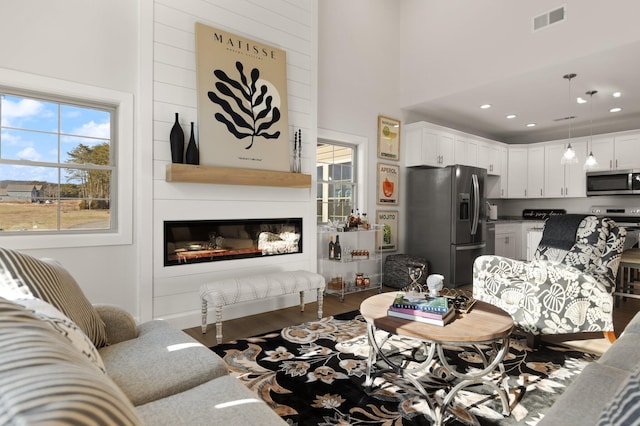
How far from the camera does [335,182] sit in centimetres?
496

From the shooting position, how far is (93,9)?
2934mm

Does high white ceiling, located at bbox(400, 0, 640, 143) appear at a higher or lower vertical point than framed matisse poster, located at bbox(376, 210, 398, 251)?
higher

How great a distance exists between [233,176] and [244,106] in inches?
30.3

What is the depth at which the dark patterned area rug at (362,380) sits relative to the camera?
1915 mm

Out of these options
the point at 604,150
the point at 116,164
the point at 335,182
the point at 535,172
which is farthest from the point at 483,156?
the point at 116,164

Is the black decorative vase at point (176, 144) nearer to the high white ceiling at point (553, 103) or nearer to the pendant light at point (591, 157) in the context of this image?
the high white ceiling at point (553, 103)

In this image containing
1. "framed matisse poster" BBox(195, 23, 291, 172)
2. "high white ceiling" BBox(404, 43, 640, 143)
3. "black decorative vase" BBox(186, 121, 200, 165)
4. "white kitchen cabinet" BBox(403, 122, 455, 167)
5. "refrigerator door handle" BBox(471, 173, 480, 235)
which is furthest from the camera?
"white kitchen cabinet" BBox(403, 122, 455, 167)

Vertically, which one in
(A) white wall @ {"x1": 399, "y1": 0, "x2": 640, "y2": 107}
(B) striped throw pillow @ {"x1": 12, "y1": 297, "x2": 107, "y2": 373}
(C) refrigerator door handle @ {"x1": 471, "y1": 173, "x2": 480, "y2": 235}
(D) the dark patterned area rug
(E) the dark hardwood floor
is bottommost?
(E) the dark hardwood floor

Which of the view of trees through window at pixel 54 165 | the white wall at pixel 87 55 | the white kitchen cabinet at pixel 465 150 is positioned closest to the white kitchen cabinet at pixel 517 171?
the white kitchen cabinet at pixel 465 150

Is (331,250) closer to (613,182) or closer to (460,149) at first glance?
(460,149)

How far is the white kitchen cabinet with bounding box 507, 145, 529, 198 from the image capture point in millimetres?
6953

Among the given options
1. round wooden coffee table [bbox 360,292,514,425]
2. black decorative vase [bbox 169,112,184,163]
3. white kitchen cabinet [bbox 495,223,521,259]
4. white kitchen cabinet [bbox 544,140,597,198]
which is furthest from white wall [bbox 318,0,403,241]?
white kitchen cabinet [bbox 544,140,597,198]

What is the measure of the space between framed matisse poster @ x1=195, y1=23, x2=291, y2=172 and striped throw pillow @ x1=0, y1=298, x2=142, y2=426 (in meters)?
2.94

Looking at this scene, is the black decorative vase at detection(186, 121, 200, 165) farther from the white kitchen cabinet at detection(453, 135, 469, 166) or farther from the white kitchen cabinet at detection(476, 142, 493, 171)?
A: the white kitchen cabinet at detection(476, 142, 493, 171)
